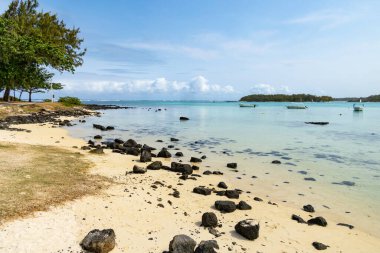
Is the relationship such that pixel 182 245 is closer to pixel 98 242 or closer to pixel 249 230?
pixel 98 242

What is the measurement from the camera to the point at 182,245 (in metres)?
7.14

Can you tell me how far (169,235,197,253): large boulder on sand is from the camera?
7054 millimetres

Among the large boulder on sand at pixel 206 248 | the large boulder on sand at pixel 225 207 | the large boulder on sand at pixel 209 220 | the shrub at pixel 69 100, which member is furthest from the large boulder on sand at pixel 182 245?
the shrub at pixel 69 100

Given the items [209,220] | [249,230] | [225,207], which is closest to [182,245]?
[209,220]

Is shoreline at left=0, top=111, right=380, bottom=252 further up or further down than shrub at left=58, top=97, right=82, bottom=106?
further down

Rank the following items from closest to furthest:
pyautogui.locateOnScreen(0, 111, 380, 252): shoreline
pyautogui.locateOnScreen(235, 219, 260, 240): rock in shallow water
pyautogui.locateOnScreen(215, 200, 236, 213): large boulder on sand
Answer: pyautogui.locateOnScreen(0, 111, 380, 252): shoreline → pyautogui.locateOnScreen(235, 219, 260, 240): rock in shallow water → pyautogui.locateOnScreen(215, 200, 236, 213): large boulder on sand

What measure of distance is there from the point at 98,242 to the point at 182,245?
1.89 metres

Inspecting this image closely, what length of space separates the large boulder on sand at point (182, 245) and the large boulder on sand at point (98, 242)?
4.58ft

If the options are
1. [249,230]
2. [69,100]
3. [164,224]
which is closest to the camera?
[249,230]

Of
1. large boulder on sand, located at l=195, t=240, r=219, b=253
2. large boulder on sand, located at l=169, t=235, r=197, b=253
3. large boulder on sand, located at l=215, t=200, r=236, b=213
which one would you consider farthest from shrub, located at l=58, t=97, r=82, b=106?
large boulder on sand, located at l=195, t=240, r=219, b=253

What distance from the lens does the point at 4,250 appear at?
6734mm

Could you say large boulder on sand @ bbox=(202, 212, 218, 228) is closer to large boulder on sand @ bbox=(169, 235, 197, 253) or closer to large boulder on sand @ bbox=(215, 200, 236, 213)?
large boulder on sand @ bbox=(215, 200, 236, 213)

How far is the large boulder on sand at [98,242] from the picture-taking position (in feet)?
23.0

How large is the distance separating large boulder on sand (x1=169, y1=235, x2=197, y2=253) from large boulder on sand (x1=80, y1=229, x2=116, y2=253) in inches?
55.0
